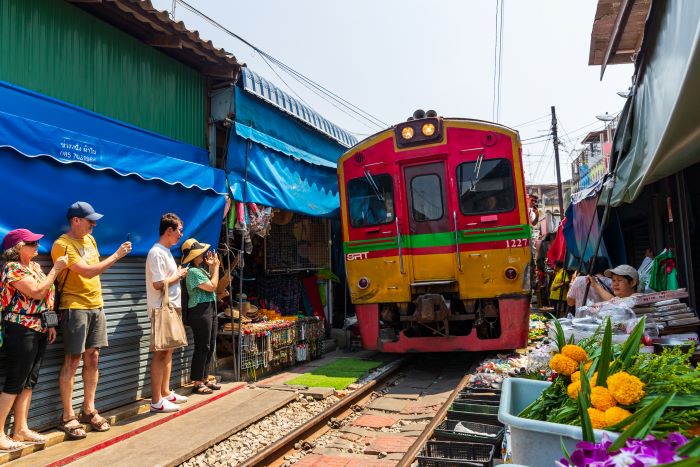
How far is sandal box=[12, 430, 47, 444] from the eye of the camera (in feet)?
12.9

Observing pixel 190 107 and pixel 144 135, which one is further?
pixel 190 107

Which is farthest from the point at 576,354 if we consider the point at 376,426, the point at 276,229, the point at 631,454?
the point at 276,229

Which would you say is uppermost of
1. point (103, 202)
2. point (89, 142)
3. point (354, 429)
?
point (89, 142)

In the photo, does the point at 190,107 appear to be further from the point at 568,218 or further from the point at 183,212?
the point at 568,218

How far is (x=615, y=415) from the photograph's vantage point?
5.94 ft

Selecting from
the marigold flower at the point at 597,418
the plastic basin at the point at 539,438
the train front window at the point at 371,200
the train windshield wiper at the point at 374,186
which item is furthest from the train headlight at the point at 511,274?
the marigold flower at the point at 597,418

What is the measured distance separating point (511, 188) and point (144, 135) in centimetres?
468

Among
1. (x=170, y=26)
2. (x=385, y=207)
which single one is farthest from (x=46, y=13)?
(x=385, y=207)

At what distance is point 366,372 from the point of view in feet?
23.8

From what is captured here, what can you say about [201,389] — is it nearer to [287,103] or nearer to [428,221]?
[428,221]

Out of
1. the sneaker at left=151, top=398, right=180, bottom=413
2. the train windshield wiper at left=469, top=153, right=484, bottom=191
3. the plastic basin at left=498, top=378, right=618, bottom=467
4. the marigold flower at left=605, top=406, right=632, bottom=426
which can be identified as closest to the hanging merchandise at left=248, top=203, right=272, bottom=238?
the sneaker at left=151, top=398, right=180, bottom=413

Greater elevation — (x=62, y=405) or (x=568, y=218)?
(x=568, y=218)

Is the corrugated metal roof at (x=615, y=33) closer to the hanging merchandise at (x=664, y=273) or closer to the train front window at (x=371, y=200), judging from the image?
Answer: the hanging merchandise at (x=664, y=273)

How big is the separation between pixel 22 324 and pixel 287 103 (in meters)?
5.31
